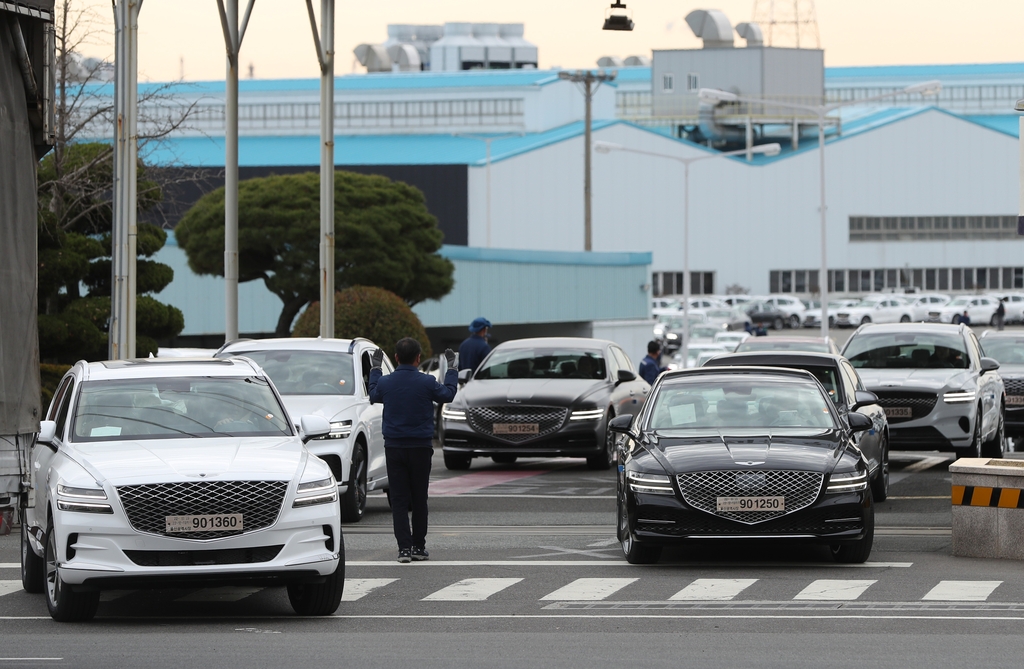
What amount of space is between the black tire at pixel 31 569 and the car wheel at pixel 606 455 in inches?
425

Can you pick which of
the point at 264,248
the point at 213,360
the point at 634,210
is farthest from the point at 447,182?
the point at 213,360

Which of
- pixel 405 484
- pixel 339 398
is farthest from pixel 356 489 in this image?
pixel 405 484

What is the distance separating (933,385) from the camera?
20594 millimetres

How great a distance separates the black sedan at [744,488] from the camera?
12.1 metres

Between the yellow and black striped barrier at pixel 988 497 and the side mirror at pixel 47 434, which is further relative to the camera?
the yellow and black striped barrier at pixel 988 497

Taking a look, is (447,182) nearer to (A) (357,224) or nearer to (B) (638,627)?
(A) (357,224)

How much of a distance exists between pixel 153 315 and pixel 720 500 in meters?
18.2

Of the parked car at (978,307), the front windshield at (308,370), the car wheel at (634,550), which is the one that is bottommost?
the car wheel at (634,550)

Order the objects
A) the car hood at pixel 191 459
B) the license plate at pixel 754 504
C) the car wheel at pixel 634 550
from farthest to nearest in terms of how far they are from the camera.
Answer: the car wheel at pixel 634 550 < the license plate at pixel 754 504 < the car hood at pixel 191 459

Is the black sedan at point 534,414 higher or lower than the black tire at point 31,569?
higher

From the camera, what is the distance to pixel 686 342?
59.8m

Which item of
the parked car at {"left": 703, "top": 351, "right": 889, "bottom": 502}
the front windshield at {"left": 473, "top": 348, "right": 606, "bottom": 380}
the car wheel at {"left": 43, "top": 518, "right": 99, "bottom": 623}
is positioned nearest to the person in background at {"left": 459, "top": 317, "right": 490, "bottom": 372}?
the front windshield at {"left": 473, "top": 348, "right": 606, "bottom": 380}

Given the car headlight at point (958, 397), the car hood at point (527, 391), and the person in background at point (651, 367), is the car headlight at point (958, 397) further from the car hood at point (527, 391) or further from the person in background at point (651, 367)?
the person in background at point (651, 367)

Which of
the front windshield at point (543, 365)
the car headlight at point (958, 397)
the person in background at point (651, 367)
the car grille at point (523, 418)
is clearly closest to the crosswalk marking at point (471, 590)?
the car grille at point (523, 418)
